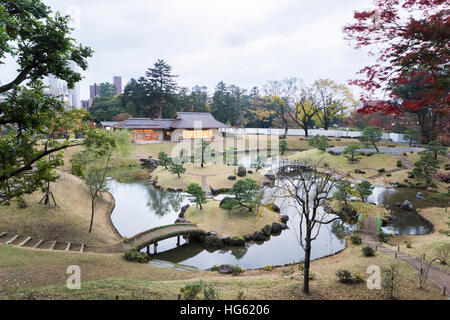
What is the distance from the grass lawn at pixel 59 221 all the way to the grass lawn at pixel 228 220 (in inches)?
155

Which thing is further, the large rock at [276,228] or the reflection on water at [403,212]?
the reflection on water at [403,212]

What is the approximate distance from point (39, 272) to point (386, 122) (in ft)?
135

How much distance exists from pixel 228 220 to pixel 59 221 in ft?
25.0

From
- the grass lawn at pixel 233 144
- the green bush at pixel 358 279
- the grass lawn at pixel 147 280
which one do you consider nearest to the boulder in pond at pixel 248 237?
the grass lawn at pixel 147 280

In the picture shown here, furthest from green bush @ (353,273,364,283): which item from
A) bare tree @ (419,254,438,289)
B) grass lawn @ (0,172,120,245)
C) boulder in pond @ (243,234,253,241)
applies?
grass lawn @ (0,172,120,245)

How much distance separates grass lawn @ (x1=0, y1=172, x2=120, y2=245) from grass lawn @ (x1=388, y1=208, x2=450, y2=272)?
38.1 ft

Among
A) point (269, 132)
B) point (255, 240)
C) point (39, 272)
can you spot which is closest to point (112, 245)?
point (39, 272)

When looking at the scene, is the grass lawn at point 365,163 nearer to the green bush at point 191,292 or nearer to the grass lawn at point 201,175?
the grass lawn at point 201,175

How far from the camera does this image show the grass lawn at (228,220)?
11383 mm

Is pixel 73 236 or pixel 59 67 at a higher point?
pixel 59 67

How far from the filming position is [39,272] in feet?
21.9
